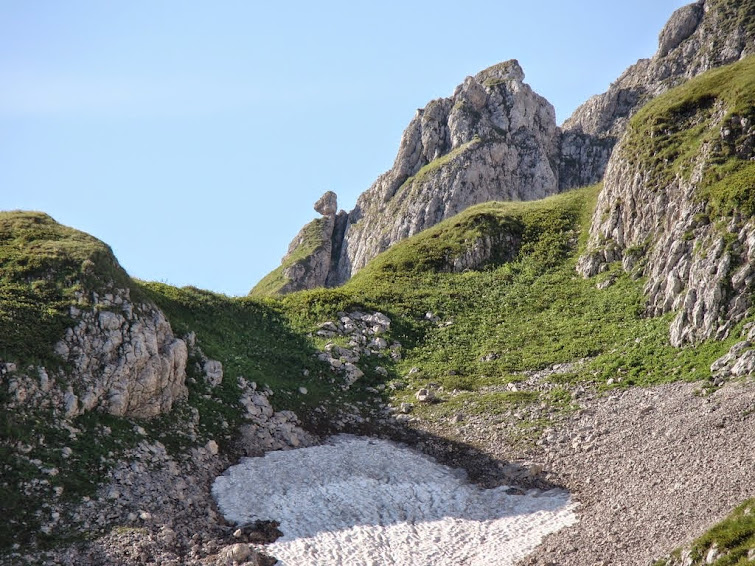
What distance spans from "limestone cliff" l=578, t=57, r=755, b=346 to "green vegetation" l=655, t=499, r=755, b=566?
1793 cm

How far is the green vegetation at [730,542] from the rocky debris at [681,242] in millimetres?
17712

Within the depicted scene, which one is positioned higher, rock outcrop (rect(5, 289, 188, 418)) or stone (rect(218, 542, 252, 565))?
rock outcrop (rect(5, 289, 188, 418))

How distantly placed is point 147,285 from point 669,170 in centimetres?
4482

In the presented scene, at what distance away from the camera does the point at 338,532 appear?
29781 millimetres

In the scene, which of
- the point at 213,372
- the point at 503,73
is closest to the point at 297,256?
the point at 503,73

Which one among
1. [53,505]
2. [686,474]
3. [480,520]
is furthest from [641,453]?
[53,505]

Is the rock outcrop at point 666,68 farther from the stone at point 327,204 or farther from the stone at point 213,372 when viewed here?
the stone at point 213,372

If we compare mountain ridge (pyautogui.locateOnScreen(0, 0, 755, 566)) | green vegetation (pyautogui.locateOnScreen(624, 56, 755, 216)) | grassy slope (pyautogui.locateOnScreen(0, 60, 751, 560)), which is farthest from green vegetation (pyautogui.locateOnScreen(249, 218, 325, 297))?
green vegetation (pyautogui.locateOnScreen(624, 56, 755, 216))

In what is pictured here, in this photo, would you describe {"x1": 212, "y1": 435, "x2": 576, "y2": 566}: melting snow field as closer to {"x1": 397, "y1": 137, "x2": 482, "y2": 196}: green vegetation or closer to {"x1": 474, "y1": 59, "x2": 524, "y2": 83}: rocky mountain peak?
{"x1": 397, "y1": 137, "x2": 482, "y2": 196}: green vegetation

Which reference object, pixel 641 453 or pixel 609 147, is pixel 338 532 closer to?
pixel 641 453

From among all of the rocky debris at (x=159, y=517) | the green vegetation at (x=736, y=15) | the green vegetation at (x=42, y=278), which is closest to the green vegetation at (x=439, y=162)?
the green vegetation at (x=736, y=15)

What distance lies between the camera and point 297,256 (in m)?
149

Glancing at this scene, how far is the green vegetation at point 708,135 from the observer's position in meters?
46.2

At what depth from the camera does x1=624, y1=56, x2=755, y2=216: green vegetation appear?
46.2m
